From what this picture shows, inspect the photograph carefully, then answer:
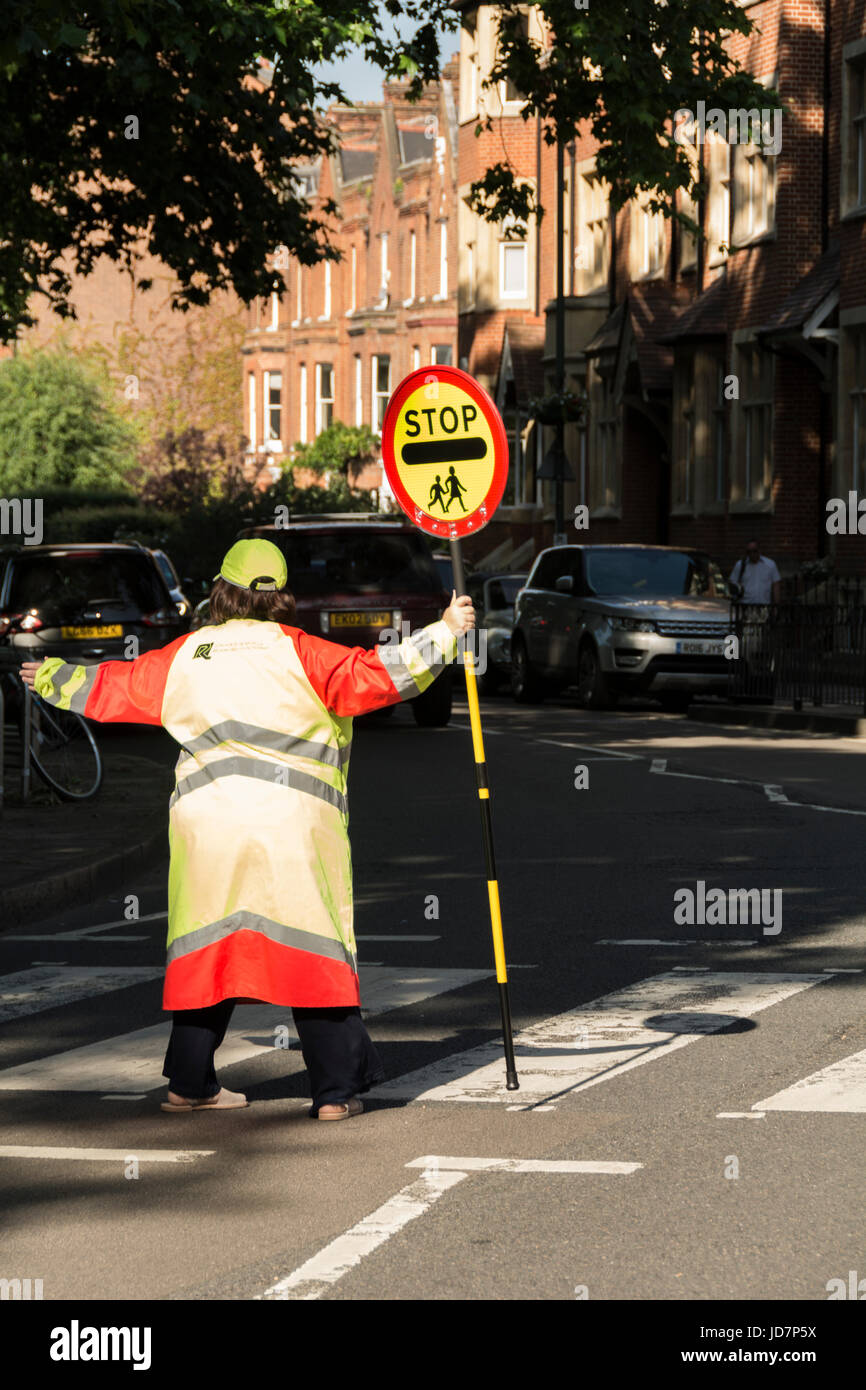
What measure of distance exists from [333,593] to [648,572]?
5.76m

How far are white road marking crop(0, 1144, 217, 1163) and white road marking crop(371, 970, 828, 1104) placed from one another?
854 mm

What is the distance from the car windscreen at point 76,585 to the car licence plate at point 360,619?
6.95 feet

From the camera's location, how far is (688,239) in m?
38.0

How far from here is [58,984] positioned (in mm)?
8977

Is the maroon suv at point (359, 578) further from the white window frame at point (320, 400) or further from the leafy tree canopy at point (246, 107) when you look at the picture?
the white window frame at point (320, 400)

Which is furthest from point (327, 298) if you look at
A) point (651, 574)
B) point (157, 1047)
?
point (157, 1047)

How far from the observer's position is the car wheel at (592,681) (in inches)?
976

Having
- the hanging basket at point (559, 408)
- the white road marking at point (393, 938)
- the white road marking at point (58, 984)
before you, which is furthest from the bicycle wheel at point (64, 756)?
the hanging basket at point (559, 408)

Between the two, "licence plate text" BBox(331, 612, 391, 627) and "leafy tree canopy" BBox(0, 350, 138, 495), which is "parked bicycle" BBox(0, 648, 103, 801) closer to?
"licence plate text" BBox(331, 612, 391, 627)

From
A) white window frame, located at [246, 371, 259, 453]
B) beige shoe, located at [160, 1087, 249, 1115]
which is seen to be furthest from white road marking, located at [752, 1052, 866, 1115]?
white window frame, located at [246, 371, 259, 453]

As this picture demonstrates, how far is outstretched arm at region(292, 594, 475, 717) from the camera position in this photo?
643 centimetres

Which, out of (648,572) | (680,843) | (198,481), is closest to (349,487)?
(198,481)

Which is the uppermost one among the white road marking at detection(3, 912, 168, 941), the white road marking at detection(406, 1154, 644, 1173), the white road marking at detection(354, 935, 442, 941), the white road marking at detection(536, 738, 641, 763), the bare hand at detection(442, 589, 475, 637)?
the bare hand at detection(442, 589, 475, 637)

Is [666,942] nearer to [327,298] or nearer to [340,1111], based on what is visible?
[340,1111]
